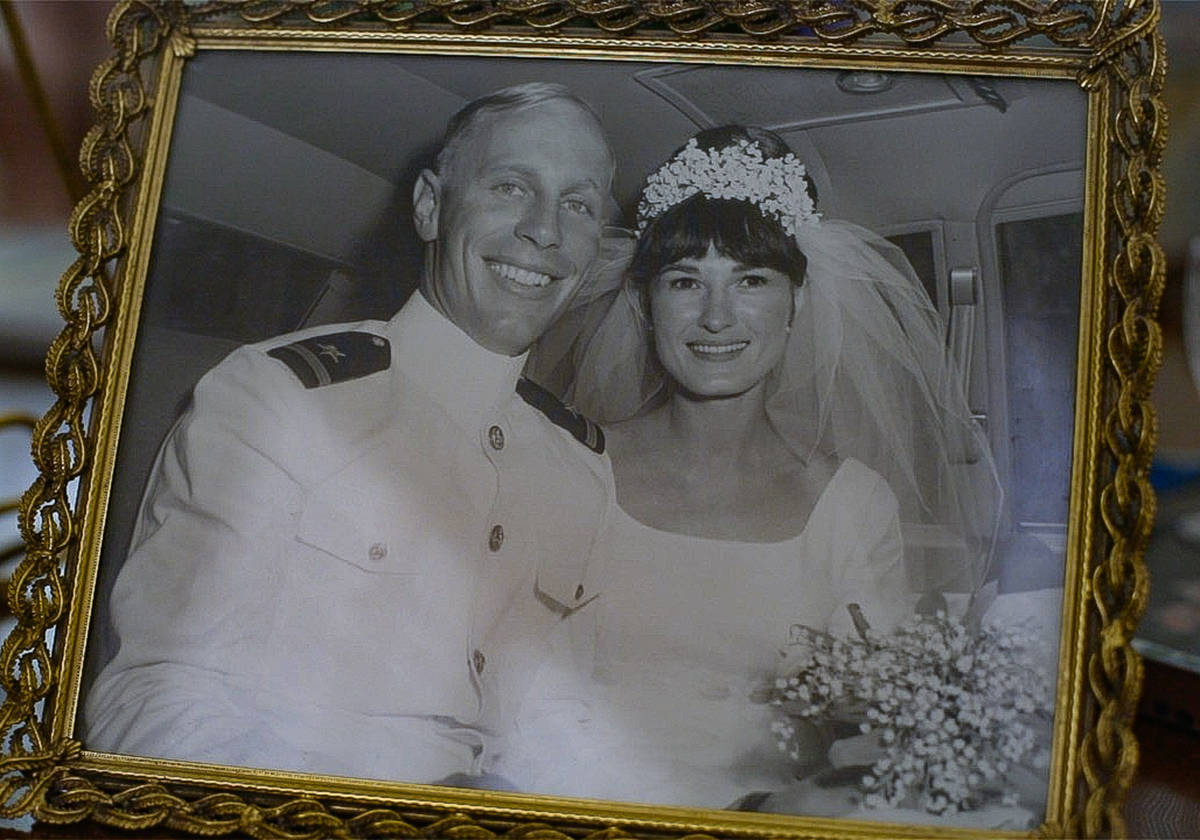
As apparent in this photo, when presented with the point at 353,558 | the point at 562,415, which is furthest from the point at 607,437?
the point at 353,558

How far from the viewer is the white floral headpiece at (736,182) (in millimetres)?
1076

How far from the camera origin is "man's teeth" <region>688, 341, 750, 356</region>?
1051 mm

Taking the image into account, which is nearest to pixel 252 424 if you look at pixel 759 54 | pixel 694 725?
pixel 694 725

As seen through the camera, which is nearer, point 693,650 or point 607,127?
point 693,650

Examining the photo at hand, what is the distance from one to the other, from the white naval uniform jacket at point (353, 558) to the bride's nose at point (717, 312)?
157 mm

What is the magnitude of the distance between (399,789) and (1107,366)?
694 millimetres

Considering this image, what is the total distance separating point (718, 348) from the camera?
1055 mm

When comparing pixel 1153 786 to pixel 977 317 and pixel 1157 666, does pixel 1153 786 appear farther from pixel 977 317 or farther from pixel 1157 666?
pixel 977 317

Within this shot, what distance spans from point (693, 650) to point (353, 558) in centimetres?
31

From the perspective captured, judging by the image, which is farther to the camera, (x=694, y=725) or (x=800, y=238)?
(x=800, y=238)

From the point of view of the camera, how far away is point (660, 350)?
1.06m

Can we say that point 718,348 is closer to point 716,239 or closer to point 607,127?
point 716,239

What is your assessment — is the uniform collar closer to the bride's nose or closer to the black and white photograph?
the black and white photograph

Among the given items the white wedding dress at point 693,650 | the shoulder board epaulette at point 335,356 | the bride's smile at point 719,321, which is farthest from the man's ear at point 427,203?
the white wedding dress at point 693,650
